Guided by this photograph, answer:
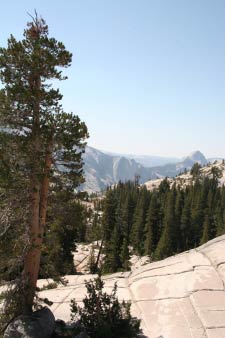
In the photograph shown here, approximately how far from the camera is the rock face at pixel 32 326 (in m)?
12.9

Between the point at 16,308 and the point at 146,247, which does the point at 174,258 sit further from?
the point at 146,247

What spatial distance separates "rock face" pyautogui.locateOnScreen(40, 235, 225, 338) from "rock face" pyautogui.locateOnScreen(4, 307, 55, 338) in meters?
2.62

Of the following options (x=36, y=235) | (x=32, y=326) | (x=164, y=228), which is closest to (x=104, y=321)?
(x=32, y=326)

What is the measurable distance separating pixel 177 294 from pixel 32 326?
288 inches

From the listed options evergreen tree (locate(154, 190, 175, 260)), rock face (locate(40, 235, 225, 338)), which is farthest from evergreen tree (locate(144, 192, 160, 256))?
rock face (locate(40, 235, 225, 338))

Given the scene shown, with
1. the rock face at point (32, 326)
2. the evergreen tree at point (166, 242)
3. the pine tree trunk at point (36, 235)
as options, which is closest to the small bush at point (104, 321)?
the rock face at point (32, 326)

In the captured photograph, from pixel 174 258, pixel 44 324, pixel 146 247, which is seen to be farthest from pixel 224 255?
pixel 146 247

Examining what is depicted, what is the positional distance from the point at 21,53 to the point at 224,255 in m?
15.8

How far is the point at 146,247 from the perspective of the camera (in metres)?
68.9

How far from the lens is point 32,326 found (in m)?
13.2

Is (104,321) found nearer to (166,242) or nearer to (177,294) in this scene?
(177,294)

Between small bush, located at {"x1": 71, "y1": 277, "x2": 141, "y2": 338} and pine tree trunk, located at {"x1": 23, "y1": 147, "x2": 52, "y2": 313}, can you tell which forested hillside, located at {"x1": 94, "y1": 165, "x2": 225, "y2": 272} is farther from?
small bush, located at {"x1": 71, "y1": 277, "x2": 141, "y2": 338}

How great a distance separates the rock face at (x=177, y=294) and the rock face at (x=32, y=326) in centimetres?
262

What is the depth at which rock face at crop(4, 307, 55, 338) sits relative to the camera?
42.3 feet
